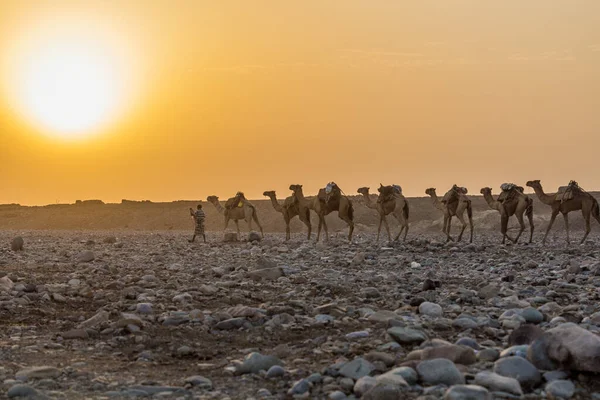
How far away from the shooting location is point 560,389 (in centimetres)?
521

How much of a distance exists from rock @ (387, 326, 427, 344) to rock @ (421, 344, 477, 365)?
0.76 metres

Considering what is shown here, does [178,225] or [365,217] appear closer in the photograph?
[365,217]

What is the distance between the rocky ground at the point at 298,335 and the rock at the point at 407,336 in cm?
2

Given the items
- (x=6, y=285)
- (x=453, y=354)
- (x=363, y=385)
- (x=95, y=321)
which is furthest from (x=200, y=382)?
(x=6, y=285)

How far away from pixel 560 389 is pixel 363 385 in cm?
132

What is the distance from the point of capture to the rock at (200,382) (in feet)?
18.7

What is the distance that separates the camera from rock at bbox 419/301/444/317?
847 cm

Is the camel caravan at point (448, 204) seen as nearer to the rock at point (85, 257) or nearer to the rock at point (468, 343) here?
the rock at point (85, 257)

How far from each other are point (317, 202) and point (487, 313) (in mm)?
18490

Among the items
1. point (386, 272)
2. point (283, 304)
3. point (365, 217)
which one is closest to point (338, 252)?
point (386, 272)

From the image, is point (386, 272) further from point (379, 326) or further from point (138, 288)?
point (379, 326)

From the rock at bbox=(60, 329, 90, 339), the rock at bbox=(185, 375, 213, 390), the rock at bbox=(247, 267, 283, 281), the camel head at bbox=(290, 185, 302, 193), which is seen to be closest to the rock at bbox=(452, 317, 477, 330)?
the rock at bbox=(185, 375, 213, 390)

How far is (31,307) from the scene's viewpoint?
31.6 ft

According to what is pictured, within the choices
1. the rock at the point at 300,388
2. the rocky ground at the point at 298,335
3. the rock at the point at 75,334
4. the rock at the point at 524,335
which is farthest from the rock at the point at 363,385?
the rock at the point at 75,334
